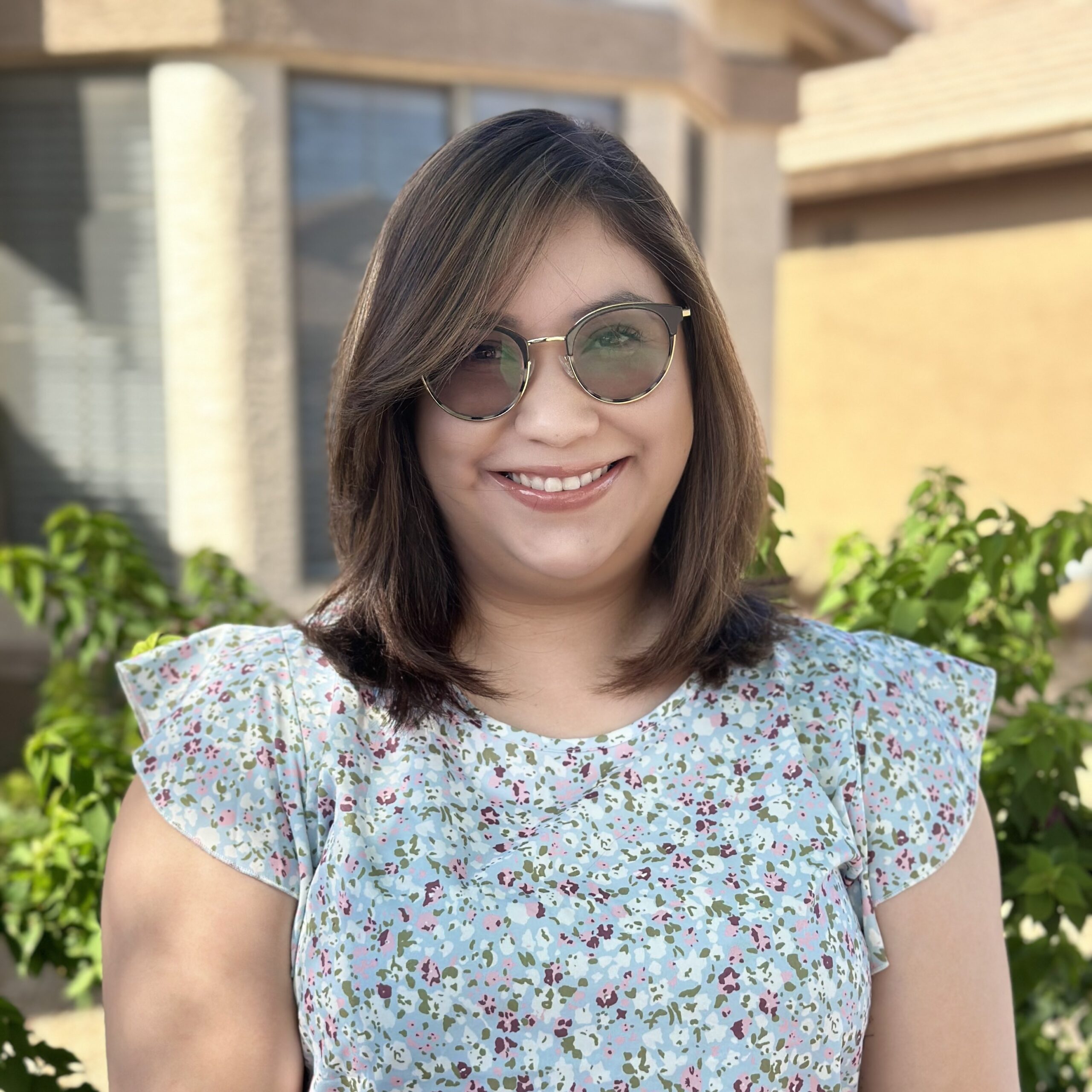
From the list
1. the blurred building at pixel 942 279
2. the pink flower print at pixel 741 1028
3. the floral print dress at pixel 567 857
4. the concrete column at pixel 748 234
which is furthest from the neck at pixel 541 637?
the blurred building at pixel 942 279

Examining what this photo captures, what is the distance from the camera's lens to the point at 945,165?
31.8 ft

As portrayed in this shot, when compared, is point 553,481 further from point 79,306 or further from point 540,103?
point 540,103

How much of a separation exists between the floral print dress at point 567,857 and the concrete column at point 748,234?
5.58m

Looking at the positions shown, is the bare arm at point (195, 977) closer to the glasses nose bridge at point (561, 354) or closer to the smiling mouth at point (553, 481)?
the smiling mouth at point (553, 481)

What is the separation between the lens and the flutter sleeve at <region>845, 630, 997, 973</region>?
4.88 feet

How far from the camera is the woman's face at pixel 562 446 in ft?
4.82

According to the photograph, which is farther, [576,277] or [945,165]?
[945,165]

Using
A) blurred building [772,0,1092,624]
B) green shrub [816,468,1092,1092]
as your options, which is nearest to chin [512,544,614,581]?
green shrub [816,468,1092,1092]

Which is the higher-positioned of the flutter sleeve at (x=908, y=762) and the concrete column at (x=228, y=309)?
the concrete column at (x=228, y=309)

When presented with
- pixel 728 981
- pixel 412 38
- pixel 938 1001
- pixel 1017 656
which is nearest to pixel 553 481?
pixel 728 981

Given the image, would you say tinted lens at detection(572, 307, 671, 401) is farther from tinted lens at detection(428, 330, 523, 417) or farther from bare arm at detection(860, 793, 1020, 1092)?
bare arm at detection(860, 793, 1020, 1092)

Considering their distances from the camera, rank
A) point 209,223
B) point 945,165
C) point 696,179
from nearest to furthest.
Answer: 1. point 209,223
2. point 696,179
3. point 945,165

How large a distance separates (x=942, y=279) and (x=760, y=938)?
387 inches

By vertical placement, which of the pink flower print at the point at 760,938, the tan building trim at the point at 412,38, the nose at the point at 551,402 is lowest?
the pink flower print at the point at 760,938
